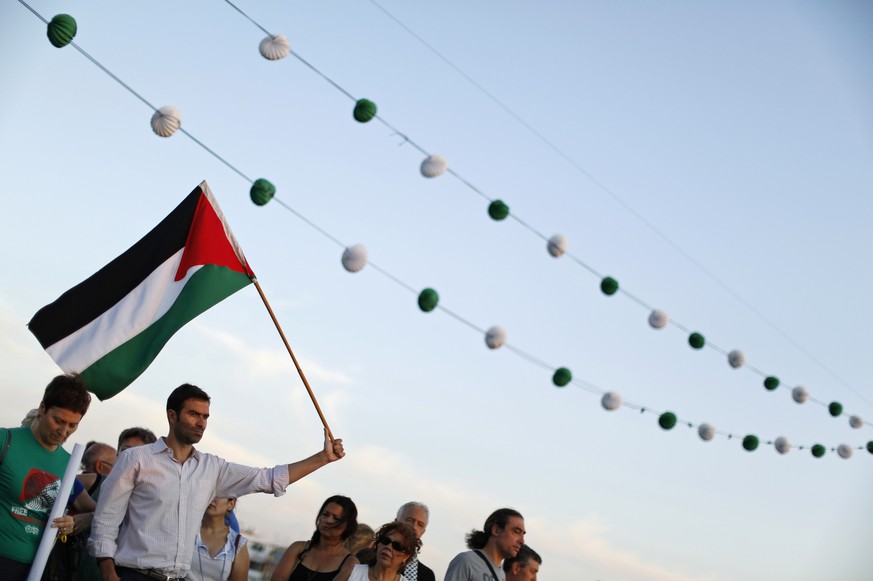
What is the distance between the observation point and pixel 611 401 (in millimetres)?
7445

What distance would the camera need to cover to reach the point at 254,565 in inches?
243

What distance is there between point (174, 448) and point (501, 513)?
6.53ft

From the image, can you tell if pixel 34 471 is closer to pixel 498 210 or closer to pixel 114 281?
pixel 114 281

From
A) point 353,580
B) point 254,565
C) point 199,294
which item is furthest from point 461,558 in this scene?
point 199,294

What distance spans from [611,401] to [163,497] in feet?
13.7

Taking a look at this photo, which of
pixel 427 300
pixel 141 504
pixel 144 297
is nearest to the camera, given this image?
pixel 141 504

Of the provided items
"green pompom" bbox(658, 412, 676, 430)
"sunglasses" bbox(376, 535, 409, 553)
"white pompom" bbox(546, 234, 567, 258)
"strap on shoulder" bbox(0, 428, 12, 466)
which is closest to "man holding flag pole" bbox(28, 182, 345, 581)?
"strap on shoulder" bbox(0, 428, 12, 466)

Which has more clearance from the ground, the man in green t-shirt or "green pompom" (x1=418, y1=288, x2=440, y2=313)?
"green pompom" (x1=418, y1=288, x2=440, y2=313)

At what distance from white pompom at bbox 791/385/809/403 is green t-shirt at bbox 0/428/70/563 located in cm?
638

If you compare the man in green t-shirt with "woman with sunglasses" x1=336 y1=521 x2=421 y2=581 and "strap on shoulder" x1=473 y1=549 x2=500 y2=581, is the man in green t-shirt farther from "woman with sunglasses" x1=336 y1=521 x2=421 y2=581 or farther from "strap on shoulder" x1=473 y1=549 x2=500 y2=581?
"strap on shoulder" x1=473 y1=549 x2=500 y2=581

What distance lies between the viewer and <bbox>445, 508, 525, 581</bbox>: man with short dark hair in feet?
17.0

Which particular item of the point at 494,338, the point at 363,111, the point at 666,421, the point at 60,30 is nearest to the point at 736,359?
the point at 666,421

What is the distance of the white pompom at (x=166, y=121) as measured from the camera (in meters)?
4.79

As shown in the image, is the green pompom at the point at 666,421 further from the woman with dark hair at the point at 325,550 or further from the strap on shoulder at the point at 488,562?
the woman with dark hair at the point at 325,550
